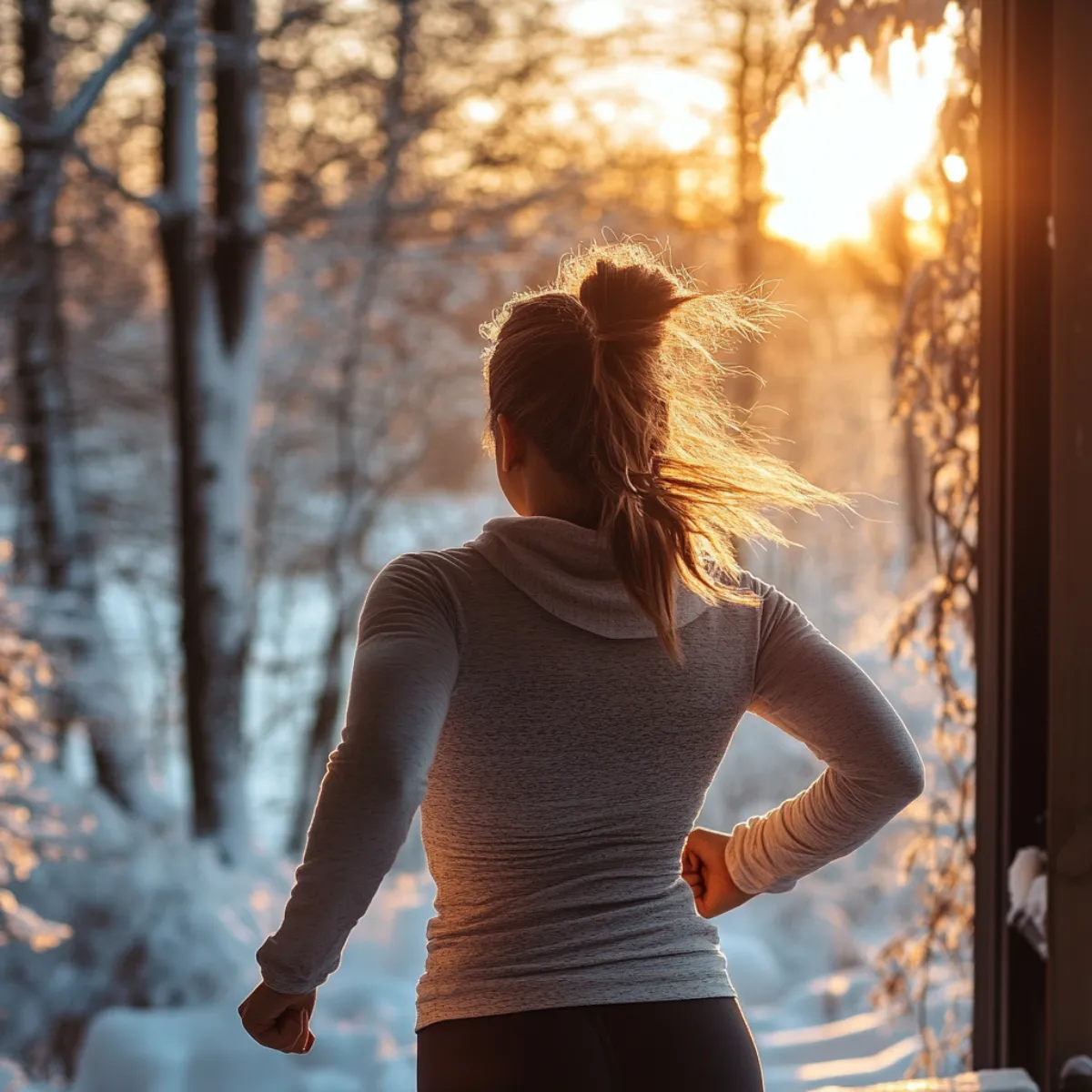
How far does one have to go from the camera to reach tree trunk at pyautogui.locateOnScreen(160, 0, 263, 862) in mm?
6070

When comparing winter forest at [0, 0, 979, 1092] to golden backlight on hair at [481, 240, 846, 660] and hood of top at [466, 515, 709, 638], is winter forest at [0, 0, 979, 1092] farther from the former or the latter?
hood of top at [466, 515, 709, 638]

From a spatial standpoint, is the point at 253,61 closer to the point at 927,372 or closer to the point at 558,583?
the point at 927,372

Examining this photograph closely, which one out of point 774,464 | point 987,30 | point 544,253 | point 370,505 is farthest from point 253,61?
point 774,464

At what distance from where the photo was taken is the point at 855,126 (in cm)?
286

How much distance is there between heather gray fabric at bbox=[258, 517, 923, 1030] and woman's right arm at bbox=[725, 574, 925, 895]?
0.07 meters

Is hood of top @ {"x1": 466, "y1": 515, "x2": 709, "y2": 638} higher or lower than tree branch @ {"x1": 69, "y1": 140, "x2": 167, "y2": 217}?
lower

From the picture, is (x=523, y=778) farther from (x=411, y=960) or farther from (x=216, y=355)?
(x=216, y=355)

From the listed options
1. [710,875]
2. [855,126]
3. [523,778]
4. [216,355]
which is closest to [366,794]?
[523,778]

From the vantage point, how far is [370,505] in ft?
30.0

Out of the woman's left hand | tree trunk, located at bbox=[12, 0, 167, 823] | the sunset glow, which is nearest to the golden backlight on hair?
the woman's left hand

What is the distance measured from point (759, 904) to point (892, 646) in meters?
5.46

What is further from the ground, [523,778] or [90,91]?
[90,91]

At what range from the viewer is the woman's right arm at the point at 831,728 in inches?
46.1

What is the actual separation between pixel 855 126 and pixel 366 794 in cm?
233
